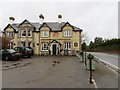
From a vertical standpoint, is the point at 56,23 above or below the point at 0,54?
above

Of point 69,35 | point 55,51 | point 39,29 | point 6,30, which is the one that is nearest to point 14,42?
point 6,30

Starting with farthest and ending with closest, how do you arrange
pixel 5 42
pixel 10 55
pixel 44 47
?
pixel 44 47, pixel 5 42, pixel 10 55

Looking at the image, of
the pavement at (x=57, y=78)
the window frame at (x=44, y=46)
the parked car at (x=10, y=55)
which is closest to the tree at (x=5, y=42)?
the window frame at (x=44, y=46)

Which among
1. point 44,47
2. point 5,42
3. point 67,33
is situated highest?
point 67,33

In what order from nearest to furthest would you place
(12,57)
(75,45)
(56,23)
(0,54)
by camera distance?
(12,57) < (0,54) < (75,45) < (56,23)

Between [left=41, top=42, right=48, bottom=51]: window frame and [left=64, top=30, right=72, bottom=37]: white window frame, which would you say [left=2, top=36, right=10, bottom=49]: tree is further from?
[left=64, top=30, right=72, bottom=37]: white window frame

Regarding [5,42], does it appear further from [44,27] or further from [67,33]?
[67,33]

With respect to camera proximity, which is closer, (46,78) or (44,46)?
(46,78)

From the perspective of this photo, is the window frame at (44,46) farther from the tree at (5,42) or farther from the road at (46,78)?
the road at (46,78)

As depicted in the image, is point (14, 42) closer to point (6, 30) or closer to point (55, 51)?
point (6, 30)

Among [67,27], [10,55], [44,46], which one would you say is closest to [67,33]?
[67,27]

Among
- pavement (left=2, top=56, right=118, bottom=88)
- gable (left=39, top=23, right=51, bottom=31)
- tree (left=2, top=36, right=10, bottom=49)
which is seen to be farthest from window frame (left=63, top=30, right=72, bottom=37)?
pavement (left=2, top=56, right=118, bottom=88)

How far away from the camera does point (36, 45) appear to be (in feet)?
151

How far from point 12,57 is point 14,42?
68.0ft
